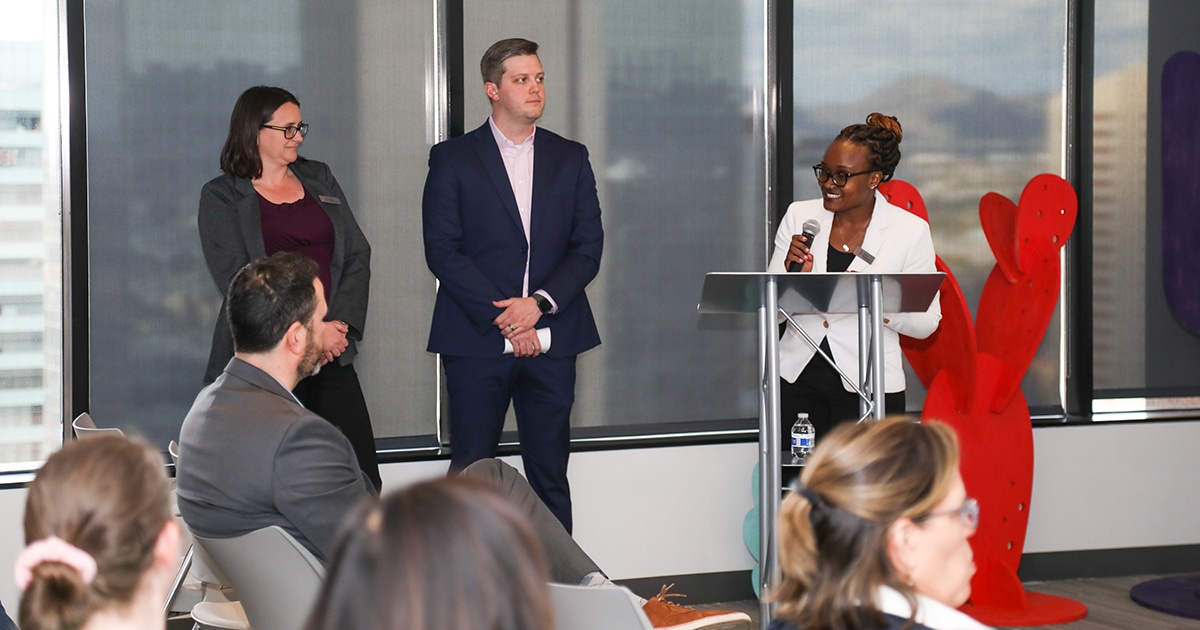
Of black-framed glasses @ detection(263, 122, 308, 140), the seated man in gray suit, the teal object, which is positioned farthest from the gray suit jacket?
the teal object

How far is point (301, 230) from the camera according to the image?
394 centimetres

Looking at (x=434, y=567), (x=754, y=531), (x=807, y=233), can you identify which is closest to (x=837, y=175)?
(x=807, y=233)

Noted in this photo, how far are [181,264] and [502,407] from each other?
132 centimetres

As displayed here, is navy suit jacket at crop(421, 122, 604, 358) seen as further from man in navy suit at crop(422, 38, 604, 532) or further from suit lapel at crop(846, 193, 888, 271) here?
suit lapel at crop(846, 193, 888, 271)

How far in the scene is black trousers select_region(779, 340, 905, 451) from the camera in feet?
→ 13.0

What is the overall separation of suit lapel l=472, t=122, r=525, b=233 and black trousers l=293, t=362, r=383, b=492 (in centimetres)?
80

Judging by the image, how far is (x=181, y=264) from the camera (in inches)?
171

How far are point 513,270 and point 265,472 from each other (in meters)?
1.97

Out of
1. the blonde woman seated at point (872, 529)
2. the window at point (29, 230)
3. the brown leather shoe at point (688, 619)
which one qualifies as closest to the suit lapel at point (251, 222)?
the window at point (29, 230)

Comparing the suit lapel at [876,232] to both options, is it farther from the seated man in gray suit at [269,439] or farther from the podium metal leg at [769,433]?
the seated man in gray suit at [269,439]

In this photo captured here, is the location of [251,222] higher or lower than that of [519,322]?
higher

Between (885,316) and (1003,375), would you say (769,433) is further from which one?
(1003,375)

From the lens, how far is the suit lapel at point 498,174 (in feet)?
13.6

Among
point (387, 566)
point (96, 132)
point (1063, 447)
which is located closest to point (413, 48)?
point (96, 132)
